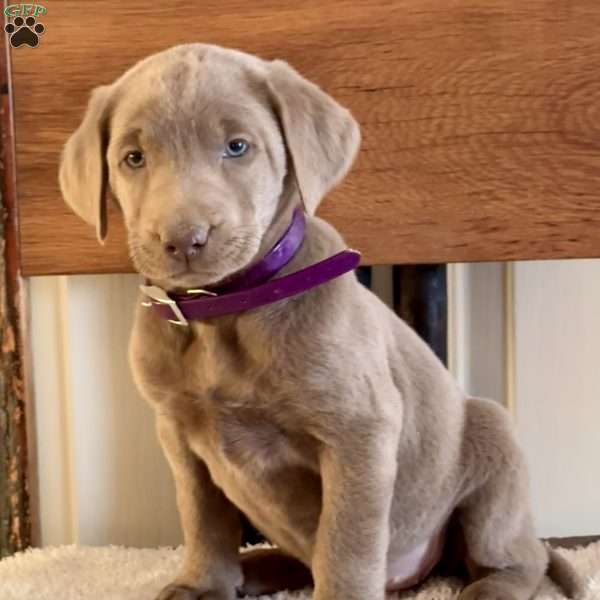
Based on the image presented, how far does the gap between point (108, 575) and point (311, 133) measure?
2.95 ft

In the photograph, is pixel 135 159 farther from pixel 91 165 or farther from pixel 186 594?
pixel 186 594

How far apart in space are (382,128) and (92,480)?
94 cm

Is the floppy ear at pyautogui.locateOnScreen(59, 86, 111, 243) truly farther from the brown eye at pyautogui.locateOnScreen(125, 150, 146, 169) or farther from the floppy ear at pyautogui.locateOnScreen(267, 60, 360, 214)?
the floppy ear at pyautogui.locateOnScreen(267, 60, 360, 214)

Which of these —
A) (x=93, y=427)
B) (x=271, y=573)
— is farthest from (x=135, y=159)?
(x=93, y=427)

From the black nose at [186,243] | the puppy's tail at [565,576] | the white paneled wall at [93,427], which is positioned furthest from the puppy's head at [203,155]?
the puppy's tail at [565,576]

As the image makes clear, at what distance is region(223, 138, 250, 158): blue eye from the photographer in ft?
3.73

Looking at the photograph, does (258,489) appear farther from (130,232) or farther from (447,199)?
(447,199)

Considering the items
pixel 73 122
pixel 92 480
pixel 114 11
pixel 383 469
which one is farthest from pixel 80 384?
pixel 383 469

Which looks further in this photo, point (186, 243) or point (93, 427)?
point (93, 427)

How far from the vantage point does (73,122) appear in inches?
65.2

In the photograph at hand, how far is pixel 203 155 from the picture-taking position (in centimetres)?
112

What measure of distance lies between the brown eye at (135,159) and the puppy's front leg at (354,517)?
438 millimetres

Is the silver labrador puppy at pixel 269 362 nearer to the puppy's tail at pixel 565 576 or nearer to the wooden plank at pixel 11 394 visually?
the puppy's tail at pixel 565 576

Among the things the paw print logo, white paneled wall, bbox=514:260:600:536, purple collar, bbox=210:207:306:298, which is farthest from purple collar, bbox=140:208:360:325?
white paneled wall, bbox=514:260:600:536
